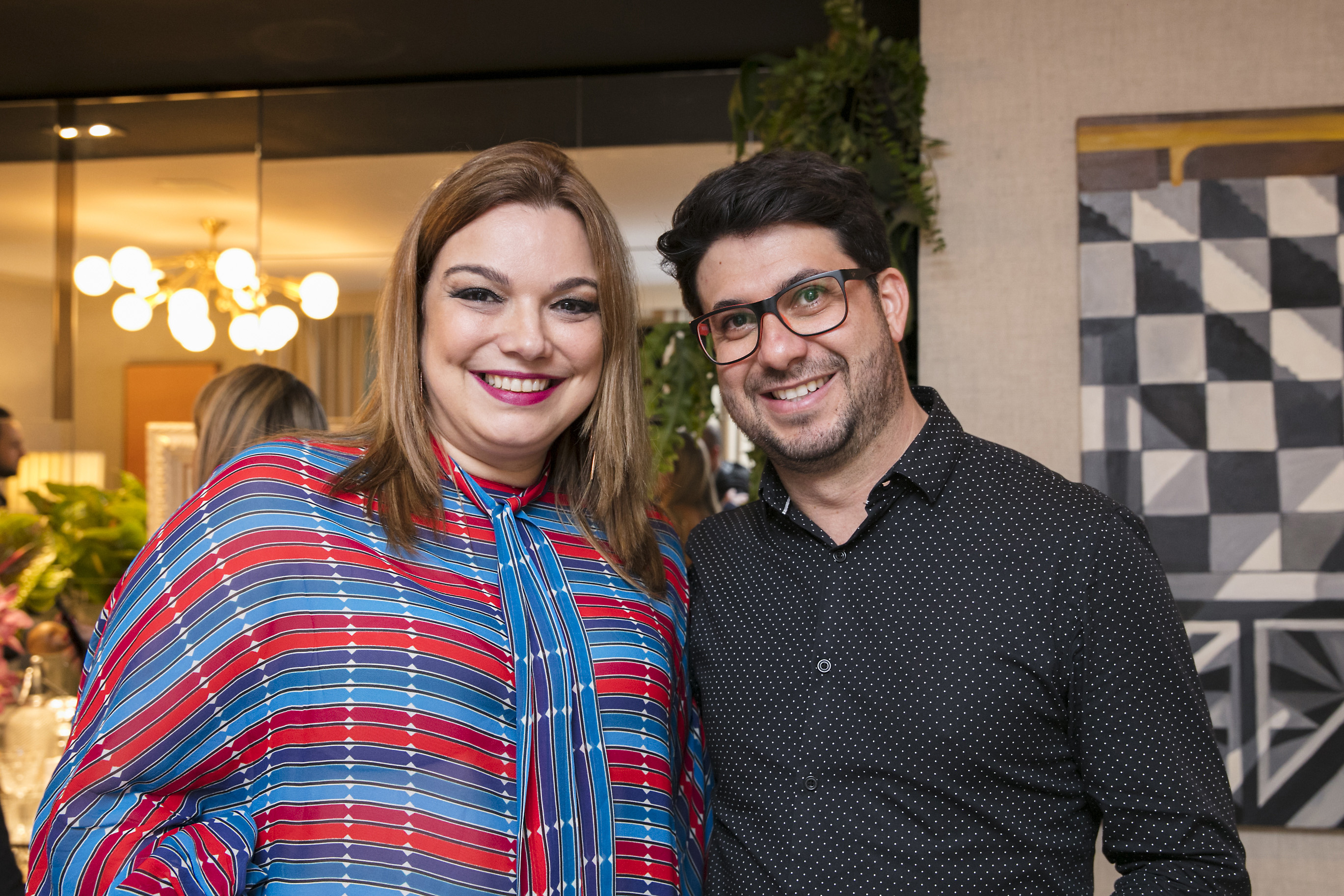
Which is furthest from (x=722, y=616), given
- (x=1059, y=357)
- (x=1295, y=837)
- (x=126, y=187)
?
(x=126, y=187)

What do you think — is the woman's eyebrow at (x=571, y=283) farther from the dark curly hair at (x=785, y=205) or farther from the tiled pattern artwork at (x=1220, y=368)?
the tiled pattern artwork at (x=1220, y=368)

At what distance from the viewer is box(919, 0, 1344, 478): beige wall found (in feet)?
7.44

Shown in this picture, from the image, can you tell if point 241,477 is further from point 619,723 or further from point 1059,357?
point 1059,357

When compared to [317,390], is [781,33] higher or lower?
higher

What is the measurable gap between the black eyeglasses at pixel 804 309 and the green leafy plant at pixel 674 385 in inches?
36.6

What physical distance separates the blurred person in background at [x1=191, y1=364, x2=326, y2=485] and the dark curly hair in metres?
1.40

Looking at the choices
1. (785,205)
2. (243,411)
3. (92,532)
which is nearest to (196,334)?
(92,532)

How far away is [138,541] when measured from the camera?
3793 mm

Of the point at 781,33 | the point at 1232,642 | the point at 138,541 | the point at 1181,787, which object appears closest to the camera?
the point at 1181,787

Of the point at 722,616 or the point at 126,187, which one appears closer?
the point at 722,616

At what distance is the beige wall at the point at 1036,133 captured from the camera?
89.0 inches

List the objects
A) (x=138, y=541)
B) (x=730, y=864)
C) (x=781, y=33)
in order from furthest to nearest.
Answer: (x=138, y=541) < (x=781, y=33) < (x=730, y=864)

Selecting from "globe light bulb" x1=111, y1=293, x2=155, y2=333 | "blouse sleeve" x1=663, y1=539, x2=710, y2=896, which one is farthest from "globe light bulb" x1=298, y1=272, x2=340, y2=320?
"blouse sleeve" x1=663, y1=539, x2=710, y2=896

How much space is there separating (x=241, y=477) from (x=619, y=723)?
1.84 ft
